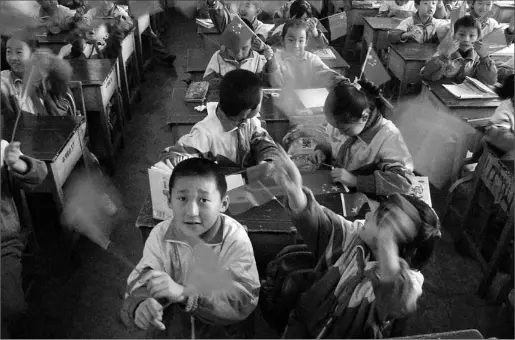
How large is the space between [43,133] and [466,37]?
10.8 feet

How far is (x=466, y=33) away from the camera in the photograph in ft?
12.8

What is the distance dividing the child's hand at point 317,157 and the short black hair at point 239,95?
1.38ft

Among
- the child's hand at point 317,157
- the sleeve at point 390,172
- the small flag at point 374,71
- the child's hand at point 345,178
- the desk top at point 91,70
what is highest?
the small flag at point 374,71

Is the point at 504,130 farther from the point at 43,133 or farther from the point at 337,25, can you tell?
the point at 43,133

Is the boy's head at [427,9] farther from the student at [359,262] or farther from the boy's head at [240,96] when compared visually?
the student at [359,262]

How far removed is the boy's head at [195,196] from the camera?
1612 millimetres

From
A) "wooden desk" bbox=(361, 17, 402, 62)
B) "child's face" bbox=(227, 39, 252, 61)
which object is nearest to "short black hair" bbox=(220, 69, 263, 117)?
"child's face" bbox=(227, 39, 252, 61)

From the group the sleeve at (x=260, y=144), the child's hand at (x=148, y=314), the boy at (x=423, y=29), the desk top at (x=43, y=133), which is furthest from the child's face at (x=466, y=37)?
the child's hand at (x=148, y=314)

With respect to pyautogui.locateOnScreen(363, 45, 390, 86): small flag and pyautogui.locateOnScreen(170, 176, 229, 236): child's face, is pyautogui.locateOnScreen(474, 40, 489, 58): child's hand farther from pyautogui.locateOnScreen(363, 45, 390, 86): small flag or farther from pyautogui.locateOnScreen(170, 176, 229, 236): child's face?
pyautogui.locateOnScreen(170, 176, 229, 236): child's face

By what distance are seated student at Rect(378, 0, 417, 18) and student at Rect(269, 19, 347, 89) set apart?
108 inches

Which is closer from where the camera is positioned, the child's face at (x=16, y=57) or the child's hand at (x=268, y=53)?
the child's face at (x=16, y=57)

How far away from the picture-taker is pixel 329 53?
164 inches

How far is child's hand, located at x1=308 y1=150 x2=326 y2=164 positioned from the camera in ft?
8.30

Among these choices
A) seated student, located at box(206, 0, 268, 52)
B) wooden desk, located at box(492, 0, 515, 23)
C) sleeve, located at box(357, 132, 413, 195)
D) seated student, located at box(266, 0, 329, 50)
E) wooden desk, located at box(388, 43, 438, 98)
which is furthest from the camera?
wooden desk, located at box(492, 0, 515, 23)
